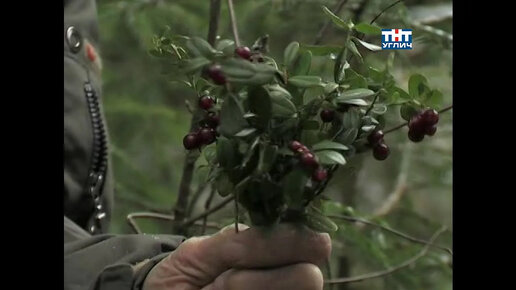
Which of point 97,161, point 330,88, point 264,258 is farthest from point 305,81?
point 97,161

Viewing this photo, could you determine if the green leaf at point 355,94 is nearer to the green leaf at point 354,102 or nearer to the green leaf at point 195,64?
the green leaf at point 354,102

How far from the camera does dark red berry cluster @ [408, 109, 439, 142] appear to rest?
0.59 m

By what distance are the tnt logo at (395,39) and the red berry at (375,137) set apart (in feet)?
0.59

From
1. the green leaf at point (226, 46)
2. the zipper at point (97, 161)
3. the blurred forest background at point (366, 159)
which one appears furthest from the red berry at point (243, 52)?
the zipper at point (97, 161)

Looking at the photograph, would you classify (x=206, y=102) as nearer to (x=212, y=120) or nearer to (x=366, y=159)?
(x=212, y=120)

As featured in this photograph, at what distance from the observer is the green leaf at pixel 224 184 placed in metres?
0.57

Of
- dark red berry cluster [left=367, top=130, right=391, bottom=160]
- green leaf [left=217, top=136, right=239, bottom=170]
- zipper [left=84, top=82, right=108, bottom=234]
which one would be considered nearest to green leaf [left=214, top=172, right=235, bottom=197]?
green leaf [left=217, top=136, right=239, bottom=170]

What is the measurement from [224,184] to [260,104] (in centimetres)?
7

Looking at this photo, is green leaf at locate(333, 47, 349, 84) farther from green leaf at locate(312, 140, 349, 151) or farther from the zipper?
the zipper

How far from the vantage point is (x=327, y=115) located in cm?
58

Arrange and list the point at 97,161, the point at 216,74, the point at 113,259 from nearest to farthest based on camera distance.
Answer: the point at 216,74 < the point at 113,259 < the point at 97,161

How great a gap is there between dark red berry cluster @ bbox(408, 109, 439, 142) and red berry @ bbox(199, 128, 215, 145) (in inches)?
6.1
